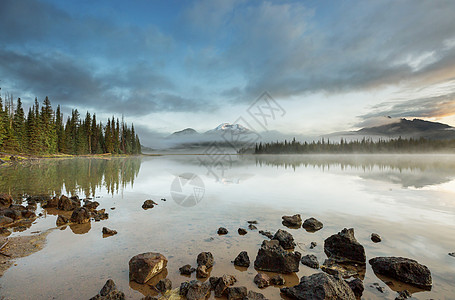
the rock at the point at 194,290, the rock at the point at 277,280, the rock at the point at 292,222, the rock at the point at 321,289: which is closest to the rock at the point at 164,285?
the rock at the point at 194,290

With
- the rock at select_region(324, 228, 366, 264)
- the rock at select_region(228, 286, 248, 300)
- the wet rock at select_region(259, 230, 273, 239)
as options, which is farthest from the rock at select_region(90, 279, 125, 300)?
the rock at select_region(324, 228, 366, 264)

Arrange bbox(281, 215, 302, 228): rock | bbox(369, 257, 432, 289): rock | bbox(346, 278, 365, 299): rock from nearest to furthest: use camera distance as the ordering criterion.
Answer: bbox(346, 278, 365, 299): rock
bbox(369, 257, 432, 289): rock
bbox(281, 215, 302, 228): rock

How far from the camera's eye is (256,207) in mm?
13031

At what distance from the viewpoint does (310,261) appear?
20.8ft

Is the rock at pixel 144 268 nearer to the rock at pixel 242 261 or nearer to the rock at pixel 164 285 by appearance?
the rock at pixel 164 285

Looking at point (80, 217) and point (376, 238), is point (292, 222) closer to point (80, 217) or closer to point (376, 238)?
point (376, 238)

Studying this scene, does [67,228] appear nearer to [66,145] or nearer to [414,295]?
[414,295]

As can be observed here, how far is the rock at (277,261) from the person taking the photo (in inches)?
234

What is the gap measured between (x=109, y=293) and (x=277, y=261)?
4.27 m

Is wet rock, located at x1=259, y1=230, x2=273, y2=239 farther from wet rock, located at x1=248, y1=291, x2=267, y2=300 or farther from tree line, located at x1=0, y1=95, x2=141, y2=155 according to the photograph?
tree line, located at x1=0, y1=95, x2=141, y2=155

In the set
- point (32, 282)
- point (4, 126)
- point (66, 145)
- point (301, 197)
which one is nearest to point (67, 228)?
point (32, 282)

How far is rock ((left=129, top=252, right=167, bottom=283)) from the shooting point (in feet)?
17.3

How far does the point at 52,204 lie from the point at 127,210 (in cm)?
467

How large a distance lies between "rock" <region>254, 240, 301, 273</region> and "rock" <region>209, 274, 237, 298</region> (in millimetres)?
1144
